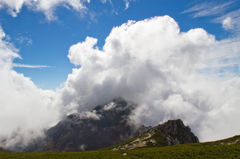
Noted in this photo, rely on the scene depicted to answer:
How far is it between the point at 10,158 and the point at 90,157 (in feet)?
137

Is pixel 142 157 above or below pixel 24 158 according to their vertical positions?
below

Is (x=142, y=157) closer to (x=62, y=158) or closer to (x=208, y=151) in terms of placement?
(x=208, y=151)

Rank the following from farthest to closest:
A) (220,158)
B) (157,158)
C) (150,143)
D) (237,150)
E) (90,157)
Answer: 1. (150,143)
2. (90,157)
3. (157,158)
4. (237,150)
5. (220,158)

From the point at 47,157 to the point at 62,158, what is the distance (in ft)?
30.8

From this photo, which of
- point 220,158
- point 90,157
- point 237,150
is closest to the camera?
point 220,158

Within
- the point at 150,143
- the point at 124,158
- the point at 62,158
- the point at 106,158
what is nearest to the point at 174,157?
the point at 124,158

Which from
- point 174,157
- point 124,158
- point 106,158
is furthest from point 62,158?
point 174,157

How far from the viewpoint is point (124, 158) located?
67.1m

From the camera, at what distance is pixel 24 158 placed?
69.2 m

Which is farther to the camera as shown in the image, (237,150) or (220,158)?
(237,150)

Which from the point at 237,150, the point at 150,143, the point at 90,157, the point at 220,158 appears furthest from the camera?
the point at 150,143

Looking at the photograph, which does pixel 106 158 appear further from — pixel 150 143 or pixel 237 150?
pixel 150 143

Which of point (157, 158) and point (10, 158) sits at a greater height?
point (10, 158)

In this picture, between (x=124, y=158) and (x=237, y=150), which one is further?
(x=124, y=158)
